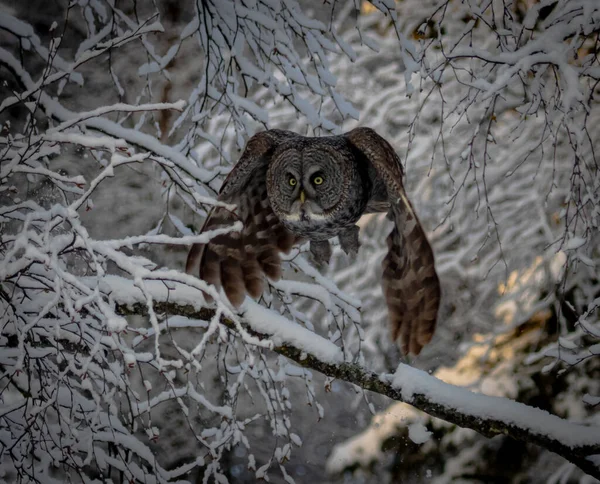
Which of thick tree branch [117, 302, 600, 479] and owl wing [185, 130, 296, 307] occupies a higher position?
owl wing [185, 130, 296, 307]

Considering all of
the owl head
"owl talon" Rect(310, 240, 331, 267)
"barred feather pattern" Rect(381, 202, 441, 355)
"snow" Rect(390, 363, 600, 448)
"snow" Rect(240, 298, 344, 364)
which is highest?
the owl head

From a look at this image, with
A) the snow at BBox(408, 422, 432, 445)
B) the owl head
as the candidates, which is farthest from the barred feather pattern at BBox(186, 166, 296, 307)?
the snow at BBox(408, 422, 432, 445)

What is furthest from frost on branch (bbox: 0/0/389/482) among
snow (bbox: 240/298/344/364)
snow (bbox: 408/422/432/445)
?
snow (bbox: 408/422/432/445)

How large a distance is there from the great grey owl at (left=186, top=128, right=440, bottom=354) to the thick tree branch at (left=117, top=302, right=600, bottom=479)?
108mm

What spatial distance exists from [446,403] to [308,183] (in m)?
0.75

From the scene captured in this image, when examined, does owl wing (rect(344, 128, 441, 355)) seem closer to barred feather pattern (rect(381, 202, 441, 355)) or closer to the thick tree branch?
barred feather pattern (rect(381, 202, 441, 355))

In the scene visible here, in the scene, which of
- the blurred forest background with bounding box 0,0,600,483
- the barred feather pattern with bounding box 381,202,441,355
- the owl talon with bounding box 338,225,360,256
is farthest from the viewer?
the blurred forest background with bounding box 0,0,600,483

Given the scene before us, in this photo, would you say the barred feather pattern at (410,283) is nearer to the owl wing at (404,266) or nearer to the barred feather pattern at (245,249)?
the owl wing at (404,266)

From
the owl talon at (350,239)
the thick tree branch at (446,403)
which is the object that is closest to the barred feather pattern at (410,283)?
the thick tree branch at (446,403)

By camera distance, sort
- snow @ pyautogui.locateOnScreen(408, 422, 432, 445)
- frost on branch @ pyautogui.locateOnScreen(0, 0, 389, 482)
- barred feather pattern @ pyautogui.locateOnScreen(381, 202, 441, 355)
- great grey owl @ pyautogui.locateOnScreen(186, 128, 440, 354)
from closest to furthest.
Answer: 1. frost on branch @ pyautogui.locateOnScreen(0, 0, 389, 482)
2. barred feather pattern @ pyautogui.locateOnScreen(381, 202, 441, 355)
3. great grey owl @ pyautogui.locateOnScreen(186, 128, 440, 354)
4. snow @ pyautogui.locateOnScreen(408, 422, 432, 445)

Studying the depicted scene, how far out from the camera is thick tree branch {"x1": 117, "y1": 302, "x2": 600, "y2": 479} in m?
1.48

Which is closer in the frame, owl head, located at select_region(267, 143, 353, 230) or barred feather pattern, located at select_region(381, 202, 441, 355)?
barred feather pattern, located at select_region(381, 202, 441, 355)

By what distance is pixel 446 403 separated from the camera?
5.16 ft

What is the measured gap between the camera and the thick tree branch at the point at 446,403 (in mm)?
1484
